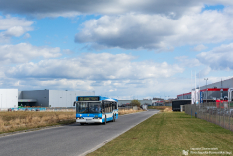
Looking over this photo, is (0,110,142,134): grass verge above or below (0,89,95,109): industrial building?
below

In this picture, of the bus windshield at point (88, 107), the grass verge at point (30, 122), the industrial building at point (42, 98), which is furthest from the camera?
the industrial building at point (42, 98)

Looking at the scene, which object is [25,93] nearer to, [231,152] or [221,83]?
[221,83]

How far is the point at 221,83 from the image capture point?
3686 inches

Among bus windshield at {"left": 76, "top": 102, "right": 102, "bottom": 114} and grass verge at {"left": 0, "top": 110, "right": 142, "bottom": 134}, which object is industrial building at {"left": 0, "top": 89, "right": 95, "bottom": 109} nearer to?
grass verge at {"left": 0, "top": 110, "right": 142, "bottom": 134}

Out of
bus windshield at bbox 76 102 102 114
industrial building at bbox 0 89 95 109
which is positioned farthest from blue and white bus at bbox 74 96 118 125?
industrial building at bbox 0 89 95 109

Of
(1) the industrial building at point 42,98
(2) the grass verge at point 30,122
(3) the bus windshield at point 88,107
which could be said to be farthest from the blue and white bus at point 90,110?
(1) the industrial building at point 42,98

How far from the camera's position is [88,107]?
88.1ft

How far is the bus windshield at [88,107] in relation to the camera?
2667 cm

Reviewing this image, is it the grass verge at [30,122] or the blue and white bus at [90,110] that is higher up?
the blue and white bus at [90,110]

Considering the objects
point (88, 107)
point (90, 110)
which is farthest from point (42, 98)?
point (90, 110)

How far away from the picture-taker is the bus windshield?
26672 mm

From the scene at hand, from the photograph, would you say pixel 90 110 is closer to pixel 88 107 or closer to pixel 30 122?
pixel 88 107

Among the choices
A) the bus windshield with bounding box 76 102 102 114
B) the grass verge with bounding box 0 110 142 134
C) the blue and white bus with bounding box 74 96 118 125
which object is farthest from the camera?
the bus windshield with bounding box 76 102 102 114

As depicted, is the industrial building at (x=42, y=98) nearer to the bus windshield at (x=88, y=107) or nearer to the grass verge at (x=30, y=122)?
the grass verge at (x=30, y=122)
